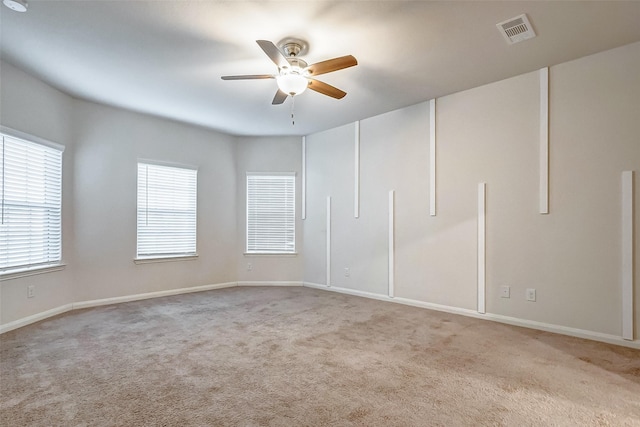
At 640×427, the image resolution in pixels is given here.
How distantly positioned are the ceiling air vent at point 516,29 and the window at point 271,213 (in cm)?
387

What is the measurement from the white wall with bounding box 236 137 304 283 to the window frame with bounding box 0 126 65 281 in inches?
99.7

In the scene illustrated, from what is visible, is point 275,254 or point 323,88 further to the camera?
point 275,254

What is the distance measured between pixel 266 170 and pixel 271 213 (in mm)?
763

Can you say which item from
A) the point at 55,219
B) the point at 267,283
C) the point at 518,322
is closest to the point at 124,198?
the point at 55,219

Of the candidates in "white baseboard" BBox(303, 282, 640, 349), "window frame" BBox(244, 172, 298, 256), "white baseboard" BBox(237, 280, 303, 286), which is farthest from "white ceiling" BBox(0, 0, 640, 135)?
"white baseboard" BBox(237, 280, 303, 286)

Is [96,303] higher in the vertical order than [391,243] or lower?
lower

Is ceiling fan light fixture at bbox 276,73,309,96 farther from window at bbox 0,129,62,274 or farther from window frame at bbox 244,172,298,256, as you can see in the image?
window frame at bbox 244,172,298,256

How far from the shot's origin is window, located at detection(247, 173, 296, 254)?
19.7 feet

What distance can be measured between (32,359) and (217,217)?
3311 millimetres

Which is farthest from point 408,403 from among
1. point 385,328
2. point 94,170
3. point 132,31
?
point 94,170

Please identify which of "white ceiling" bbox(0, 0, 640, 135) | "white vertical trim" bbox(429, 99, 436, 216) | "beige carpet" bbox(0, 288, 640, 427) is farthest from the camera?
"white vertical trim" bbox(429, 99, 436, 216)

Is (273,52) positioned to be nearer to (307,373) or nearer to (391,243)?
(307,373)

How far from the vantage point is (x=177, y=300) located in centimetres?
480

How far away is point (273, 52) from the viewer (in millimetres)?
2521
